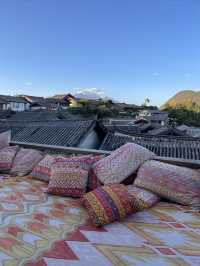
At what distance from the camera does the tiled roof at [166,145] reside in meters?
9.08

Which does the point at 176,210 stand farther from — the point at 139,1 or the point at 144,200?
the point at 139,1

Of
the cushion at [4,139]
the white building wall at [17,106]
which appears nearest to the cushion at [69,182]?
the cushion at [4,139]

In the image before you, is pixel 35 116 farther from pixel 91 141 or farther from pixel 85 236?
pixel 85 236

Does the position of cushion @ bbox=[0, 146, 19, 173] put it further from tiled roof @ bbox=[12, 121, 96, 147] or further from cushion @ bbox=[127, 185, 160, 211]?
tiled roof @ bbox=[12, 121, 96, 147]

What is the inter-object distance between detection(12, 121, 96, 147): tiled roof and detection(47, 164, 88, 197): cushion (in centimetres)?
513

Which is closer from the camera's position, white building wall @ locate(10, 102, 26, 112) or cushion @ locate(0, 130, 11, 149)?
cushion @ locate(0, 130, 11, 149)

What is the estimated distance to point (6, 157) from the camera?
300 cm

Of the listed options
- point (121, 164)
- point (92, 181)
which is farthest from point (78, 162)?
point (121, 164)

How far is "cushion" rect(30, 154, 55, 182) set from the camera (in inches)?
102

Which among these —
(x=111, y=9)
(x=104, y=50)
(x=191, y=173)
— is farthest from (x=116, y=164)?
(x=104, y=50)

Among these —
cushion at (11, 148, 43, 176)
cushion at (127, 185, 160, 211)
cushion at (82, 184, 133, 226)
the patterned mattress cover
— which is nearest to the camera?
the patterned mattress cover

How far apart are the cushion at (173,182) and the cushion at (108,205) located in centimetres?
34

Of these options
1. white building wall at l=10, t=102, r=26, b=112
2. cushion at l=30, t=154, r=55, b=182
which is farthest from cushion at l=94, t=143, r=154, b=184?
white building wall at l=10, t=102, r=26, b=112

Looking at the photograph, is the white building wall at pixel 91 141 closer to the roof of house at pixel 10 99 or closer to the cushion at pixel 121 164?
the cushion at pixel 121 164
